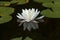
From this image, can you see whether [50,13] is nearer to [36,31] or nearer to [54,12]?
[54,12]

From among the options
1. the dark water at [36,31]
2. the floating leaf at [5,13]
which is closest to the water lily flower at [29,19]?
the dark water at [36,31]

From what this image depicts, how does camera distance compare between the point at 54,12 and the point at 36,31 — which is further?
the point at 54,12

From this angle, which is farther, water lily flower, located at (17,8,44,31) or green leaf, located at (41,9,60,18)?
green leaf, located at (41,9,60,18)

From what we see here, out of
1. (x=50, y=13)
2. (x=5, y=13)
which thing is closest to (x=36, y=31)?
(x=50, y=13)

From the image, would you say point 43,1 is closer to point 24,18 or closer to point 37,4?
point 37,4

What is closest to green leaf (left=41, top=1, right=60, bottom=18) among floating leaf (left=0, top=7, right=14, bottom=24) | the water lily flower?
the water lily flower

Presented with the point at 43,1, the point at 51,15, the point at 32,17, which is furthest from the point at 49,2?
the point at 32,17

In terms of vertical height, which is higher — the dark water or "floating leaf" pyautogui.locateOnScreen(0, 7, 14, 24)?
"floating leaf" pyautogui.locateOnScreen(0, 7, 14, 24)

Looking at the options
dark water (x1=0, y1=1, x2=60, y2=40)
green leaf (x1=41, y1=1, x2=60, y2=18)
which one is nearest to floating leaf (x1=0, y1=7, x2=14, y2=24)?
dark water (x1=0, y1=1, x2=60, y2=40)

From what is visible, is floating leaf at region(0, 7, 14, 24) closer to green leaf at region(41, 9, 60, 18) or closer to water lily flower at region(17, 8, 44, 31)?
water lily flower at region(17, 8, 44, 31)
